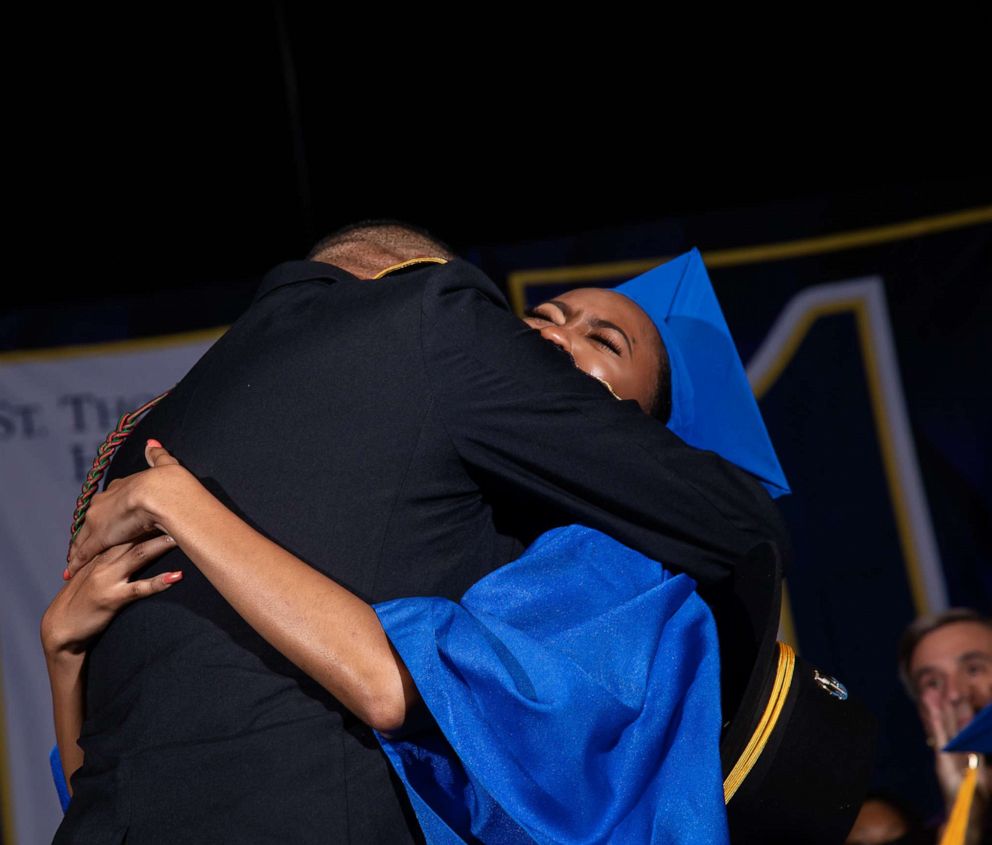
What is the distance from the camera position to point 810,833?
4.18ft

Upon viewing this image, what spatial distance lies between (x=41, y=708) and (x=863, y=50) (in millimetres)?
2784

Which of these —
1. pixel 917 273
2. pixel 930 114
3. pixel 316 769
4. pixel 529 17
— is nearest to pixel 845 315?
pixel 917 273

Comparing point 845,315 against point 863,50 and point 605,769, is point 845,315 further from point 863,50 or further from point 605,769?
point 605,769

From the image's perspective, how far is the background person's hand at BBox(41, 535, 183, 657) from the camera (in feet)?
4.11

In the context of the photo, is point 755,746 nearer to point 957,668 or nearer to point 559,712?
point 559,712

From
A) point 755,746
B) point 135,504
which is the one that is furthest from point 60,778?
point 755,746

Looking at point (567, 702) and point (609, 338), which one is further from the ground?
point (609, 338)

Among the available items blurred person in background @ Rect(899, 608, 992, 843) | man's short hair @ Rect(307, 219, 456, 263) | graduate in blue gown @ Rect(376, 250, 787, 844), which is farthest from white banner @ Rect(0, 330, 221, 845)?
graduate in blue gown @ Rect(376, 250, 787, 844)

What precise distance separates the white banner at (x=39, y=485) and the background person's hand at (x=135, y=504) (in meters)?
1.90

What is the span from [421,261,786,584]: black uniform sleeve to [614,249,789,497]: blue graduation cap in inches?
19.1

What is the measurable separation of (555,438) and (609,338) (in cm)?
63

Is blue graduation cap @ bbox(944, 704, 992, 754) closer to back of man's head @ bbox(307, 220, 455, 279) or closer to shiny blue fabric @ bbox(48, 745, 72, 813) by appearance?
back of man's head @ bbox(307, 220, 455, 279)

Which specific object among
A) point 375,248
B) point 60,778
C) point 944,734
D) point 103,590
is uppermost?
point 375,248

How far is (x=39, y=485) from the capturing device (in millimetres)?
3145
